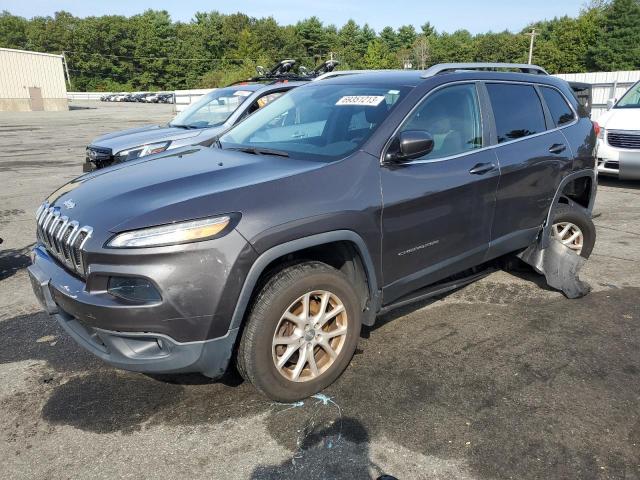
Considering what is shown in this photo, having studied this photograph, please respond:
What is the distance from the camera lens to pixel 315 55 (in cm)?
10356

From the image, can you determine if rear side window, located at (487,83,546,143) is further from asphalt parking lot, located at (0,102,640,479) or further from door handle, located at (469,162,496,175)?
asphalt parking lot, located at (0,102,640,479)

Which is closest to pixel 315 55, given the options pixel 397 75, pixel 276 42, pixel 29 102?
pixel 276 42

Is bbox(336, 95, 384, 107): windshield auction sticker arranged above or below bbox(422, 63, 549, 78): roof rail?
below

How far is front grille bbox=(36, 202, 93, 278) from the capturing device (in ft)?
8.79

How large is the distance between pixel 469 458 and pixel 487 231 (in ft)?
5.95

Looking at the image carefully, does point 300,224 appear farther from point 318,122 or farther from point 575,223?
point 575,223

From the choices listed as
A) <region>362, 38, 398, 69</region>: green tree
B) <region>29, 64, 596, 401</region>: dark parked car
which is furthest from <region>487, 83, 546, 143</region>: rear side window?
<region>362, 38, 398, 69</region>: green tree

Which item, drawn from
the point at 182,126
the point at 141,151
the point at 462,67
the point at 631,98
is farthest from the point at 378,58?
the point at 462,67

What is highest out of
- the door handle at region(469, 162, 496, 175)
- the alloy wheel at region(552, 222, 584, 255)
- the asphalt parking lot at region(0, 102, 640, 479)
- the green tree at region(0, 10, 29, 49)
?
the green tree at region(0, 10, 29, 49)

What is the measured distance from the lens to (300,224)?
9.05 ft

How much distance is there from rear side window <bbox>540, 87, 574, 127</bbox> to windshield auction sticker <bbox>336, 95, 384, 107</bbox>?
1.84 metres

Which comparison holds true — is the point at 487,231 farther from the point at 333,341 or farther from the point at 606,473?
the point at 606,473

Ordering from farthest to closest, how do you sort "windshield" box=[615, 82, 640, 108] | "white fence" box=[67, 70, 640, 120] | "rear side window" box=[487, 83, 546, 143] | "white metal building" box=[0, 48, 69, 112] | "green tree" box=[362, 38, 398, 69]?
"green tree" box=[362, 38, 398, 69] → "white metal building" box=[0, 48, 69, 112] → "white fence" box=[67, 70, 640, 120] → "windshield" box=[615, 82, 640, 108] → "rear side window" box=[487, 83, 546, 143]

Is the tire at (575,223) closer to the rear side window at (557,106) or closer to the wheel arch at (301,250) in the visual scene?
the rear side window at (557,106)
